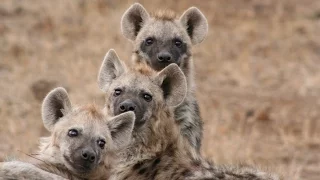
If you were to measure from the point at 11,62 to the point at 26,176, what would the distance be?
6565mm

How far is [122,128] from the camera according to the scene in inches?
302

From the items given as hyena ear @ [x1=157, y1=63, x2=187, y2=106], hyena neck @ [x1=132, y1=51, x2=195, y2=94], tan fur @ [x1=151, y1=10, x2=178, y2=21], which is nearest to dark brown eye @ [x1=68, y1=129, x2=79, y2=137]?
hyena ear @ [x1=157, y1=63, x2=187, y2=106]

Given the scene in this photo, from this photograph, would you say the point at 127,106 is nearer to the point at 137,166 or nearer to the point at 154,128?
the point at 154,128

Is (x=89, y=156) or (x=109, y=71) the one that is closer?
(x=89, y=156)

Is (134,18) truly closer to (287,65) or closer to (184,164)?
(184,164)

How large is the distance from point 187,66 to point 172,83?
3.69ft

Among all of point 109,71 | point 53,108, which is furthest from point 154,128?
point 109,71

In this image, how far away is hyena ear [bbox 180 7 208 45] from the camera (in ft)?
32.8

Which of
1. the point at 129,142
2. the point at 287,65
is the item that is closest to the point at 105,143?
the point at 129,142

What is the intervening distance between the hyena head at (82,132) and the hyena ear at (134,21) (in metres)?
2.26

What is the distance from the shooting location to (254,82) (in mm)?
13945

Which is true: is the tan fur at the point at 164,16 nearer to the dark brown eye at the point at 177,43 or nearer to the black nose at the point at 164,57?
the dark brown eye at the point at 177,43

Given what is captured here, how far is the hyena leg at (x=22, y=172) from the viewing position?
7.16m

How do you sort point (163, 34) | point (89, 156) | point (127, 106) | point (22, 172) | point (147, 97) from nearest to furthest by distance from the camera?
point (22, 172)
point (89, 156)
point (127, 106)
point (147, 97)
point (163, 34)
